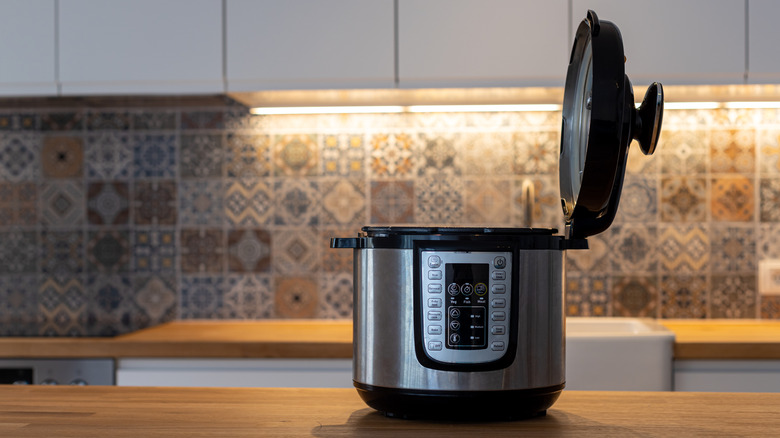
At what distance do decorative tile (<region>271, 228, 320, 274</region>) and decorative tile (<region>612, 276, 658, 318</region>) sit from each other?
0.94m

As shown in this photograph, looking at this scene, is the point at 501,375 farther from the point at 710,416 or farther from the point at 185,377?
the point at 185,377

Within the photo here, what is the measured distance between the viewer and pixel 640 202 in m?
2.34

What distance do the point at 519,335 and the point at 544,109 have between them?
1.62 meters

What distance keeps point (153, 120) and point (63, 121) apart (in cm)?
30

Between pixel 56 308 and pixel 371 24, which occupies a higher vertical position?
pixel 371 24

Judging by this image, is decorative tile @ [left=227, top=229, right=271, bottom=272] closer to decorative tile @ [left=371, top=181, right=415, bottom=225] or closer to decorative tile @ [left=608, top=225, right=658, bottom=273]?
decorative tile @ [left=371, top=181, right=415, bottom=225]

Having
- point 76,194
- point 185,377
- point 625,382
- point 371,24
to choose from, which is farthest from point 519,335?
point 76,194

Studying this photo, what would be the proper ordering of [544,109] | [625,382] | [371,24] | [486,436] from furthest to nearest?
[544,109]
[371,24]
[625,382]
[486,436]

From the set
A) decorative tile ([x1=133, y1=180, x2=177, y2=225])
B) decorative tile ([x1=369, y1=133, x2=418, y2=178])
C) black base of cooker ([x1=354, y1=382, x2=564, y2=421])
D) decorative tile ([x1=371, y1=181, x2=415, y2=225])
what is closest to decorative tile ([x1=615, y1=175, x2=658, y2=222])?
decorative tile ([x1=369, y1=133, x2=418, y2=178])

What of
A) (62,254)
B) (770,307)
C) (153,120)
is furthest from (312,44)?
(770,307)

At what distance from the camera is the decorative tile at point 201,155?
241cm

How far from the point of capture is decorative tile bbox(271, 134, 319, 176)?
2.40m

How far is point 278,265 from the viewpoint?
2410 mm

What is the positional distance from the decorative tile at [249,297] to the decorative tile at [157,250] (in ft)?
0.66
